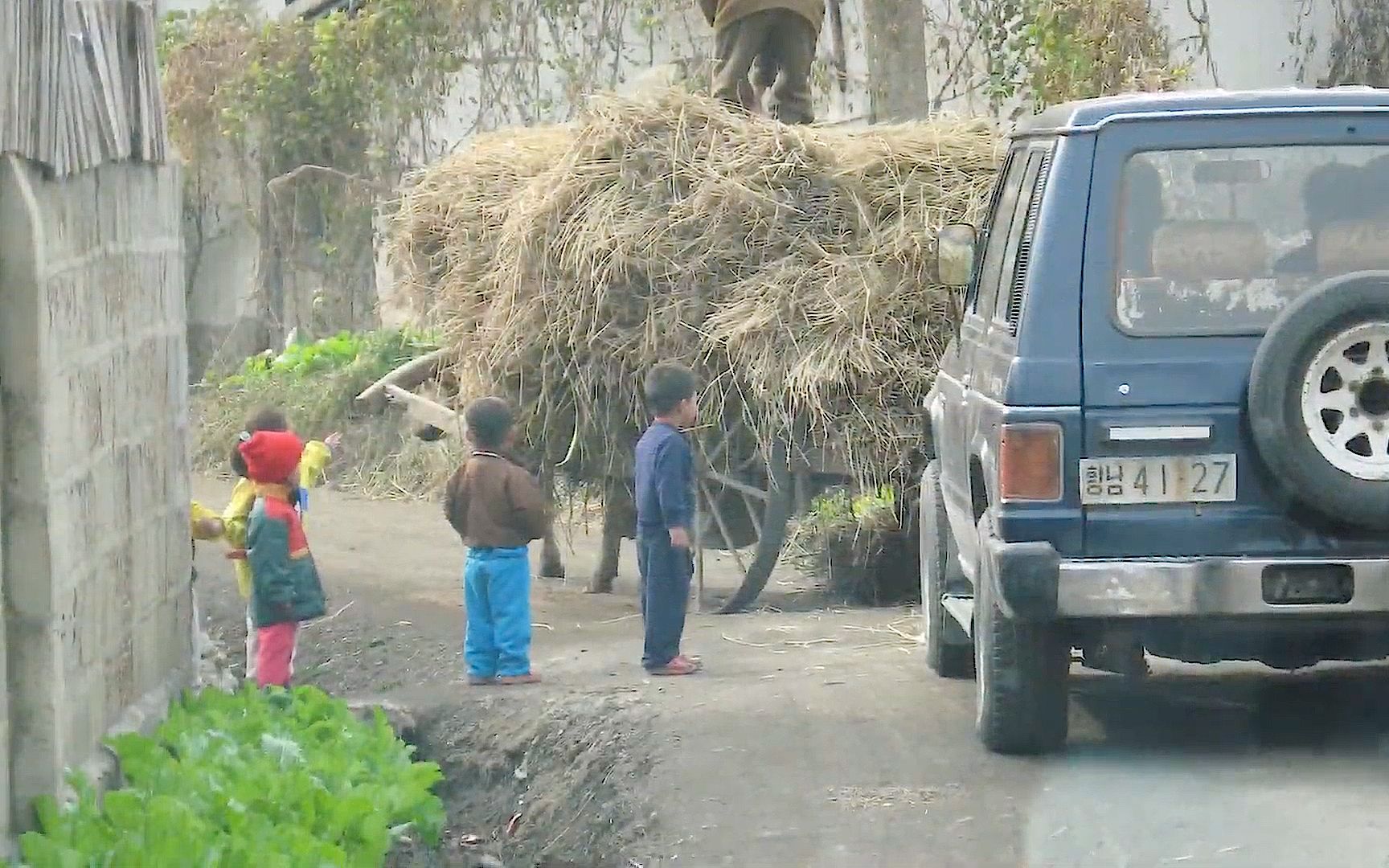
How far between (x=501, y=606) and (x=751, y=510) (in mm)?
1806

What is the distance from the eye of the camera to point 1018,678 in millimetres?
6055

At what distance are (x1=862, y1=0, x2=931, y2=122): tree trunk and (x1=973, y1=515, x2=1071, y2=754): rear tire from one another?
8567 millimetres

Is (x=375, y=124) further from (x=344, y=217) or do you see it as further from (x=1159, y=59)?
(x=1159, y=59)

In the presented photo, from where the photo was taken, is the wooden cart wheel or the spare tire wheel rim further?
the wooden cart wheel

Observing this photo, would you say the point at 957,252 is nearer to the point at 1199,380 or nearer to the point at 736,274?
the point at 1199,380

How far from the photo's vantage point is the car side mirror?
7.02 meters

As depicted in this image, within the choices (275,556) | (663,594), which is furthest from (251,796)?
(663,594)

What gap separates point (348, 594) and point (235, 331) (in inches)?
437

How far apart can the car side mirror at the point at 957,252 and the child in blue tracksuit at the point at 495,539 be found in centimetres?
206

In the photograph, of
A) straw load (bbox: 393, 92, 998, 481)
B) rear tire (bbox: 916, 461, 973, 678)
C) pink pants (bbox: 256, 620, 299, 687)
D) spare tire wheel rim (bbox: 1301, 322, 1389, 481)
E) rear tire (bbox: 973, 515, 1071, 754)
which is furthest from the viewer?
straw load (bbox: 393, 92, 998, 481)

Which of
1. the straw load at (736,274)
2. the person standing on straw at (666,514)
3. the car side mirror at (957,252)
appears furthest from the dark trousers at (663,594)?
the car side mirror at (957,252)

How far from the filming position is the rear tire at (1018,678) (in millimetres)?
6012

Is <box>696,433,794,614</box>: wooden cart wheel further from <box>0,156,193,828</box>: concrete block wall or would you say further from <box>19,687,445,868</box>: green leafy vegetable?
<box>0,156,193,828</box>: concrete block wall

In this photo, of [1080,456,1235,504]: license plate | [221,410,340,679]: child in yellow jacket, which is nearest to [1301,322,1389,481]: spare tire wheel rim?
[1080,456,1235,504]: license plate
